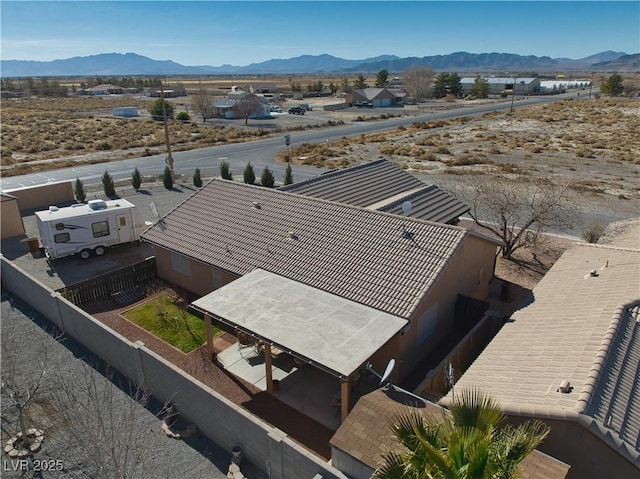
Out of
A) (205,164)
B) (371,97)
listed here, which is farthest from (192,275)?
(371,97)

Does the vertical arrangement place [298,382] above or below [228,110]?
below

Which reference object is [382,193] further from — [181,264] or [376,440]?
[376,440]

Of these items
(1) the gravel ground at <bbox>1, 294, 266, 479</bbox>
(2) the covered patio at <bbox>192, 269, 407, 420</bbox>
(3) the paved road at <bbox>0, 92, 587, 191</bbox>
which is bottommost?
(3) the paved road at <bbox>0, 92, 587, 191</bbox>

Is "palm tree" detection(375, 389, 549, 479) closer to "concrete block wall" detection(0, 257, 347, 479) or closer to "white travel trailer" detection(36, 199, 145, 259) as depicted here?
"concrete block wall" detection(0, 257, 347, 479)

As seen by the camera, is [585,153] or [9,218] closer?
[9,218]

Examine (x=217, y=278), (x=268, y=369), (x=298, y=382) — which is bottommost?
(x=298, y=382)

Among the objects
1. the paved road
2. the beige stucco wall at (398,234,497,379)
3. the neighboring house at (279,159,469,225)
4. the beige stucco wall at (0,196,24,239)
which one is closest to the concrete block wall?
the beige stucco wall at (398,234,497,379)
